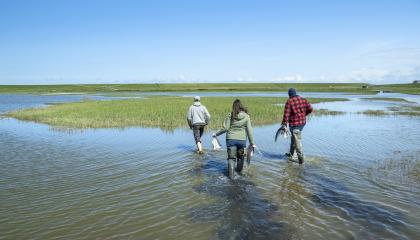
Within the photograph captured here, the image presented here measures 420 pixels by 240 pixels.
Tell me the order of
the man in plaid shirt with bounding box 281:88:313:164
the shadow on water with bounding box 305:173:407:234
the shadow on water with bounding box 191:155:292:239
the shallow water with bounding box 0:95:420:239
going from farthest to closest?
the man in plaid shirt with bounding box 281:88:313:164, the shadow on water with bounding box 305:173:407:234, the shallow water with bounding box 0:95:420:239, the shadow on water with bounding box 191:155:292:239

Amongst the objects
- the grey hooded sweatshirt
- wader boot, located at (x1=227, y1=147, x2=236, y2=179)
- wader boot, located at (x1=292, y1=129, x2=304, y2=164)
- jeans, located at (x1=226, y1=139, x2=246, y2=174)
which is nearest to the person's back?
jeans, located at (x1=226, y1=139, x2=246, y2=174)

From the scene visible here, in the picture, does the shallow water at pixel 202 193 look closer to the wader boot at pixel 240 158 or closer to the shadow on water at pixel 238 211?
the shadow on water at pixel 238 211

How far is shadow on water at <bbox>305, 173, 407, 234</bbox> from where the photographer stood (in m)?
6.65

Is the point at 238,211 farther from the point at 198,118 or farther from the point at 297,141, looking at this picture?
the point at 198,118

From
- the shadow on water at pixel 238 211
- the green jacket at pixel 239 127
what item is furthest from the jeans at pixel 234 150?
the shadow on water at pixel 238 211

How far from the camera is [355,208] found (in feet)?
24.4

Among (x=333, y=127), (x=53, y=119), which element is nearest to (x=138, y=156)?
(x=333, y=127)

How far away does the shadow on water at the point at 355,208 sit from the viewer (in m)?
6.65

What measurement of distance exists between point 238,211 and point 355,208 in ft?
8.24

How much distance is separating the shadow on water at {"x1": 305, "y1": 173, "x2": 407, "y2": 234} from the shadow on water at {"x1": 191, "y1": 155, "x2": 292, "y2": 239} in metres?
1.33

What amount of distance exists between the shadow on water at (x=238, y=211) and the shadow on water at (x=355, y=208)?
1.33 metres

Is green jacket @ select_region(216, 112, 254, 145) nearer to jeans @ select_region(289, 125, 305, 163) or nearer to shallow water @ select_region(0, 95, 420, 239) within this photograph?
shallow water @ select_region(0, 95, 420, 239)

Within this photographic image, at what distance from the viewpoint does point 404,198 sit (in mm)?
8062

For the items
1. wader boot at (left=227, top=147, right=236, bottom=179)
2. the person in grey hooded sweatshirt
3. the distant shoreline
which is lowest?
the distant shoreline
